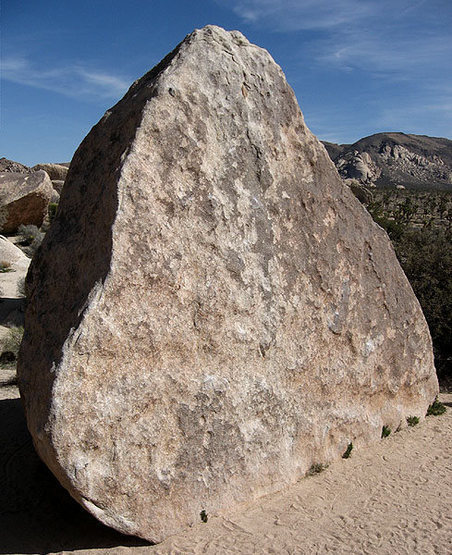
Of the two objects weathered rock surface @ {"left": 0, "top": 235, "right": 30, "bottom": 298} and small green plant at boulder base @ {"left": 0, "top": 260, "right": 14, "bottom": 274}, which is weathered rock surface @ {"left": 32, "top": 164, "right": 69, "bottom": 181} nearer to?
weathered rock surface @ {"left": 0, "top": 235, "right": 30, "bottom": 298}

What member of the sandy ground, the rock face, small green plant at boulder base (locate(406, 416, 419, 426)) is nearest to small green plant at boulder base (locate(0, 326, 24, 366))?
the sandy ground

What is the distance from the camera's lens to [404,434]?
671cm

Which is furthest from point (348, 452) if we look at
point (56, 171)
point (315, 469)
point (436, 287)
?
point (56, 171)

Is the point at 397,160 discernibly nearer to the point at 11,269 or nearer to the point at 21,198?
the point at 21,198

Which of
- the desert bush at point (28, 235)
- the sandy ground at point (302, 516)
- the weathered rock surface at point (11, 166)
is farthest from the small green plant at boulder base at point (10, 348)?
the weathered rock surface at point (11, 166)

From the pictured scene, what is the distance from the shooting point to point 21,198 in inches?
902

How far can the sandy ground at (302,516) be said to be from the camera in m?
4.29

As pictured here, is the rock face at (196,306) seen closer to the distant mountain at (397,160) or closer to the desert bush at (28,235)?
the desert bush at (28,235)

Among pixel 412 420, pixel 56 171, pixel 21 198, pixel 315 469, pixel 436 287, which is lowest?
pixel 315 469

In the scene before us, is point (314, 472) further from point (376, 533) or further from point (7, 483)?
point (7, 483)

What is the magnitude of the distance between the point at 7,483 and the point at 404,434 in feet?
14.2

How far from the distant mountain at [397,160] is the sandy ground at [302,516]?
90427mm

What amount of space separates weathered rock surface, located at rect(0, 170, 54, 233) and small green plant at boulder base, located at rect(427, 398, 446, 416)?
62.2 ft

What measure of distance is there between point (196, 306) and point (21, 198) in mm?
20161
